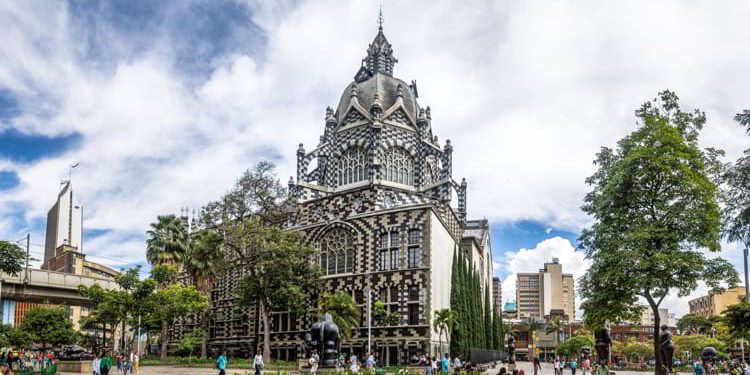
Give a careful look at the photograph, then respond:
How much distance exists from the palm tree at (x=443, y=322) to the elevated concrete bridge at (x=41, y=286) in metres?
28.2

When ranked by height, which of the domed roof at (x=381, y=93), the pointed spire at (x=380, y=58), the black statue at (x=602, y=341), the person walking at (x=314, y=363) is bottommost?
the person walking at (x=314, y=363)

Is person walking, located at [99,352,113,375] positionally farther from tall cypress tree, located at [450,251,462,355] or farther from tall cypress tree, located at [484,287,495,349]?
tall cypress tree, located at [484,287,495,349]

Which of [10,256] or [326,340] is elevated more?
[10,256]

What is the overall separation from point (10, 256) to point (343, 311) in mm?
23402

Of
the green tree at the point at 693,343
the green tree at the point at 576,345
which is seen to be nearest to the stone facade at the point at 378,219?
the green tree at the point at 576,345

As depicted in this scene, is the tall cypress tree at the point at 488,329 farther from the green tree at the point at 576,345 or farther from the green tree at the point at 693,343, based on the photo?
the green tree at the point at 693,343

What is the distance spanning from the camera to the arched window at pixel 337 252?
59.8 metres

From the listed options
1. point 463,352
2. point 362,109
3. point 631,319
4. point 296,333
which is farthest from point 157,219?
point 631,319

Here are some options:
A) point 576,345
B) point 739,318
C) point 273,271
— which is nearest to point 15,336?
point 273,271

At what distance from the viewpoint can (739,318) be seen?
24859mm

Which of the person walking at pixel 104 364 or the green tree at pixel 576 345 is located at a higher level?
the person walking at pixel 104 364

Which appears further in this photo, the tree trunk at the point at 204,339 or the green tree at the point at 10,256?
the tree trunk at the point at 204,339

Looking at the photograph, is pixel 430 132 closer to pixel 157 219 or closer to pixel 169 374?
pixel 157 219

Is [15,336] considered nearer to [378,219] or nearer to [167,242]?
[167,242]
